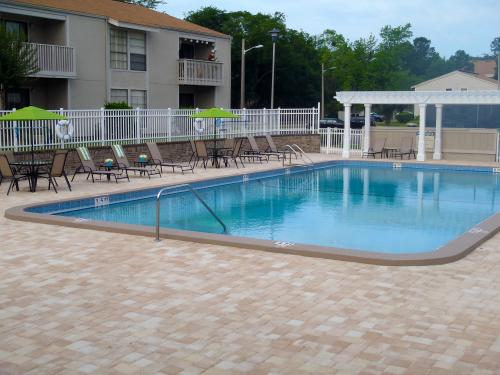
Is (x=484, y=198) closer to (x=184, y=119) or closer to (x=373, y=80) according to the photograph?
(x=184, y=119)

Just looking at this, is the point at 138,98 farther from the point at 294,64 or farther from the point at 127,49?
the point at 294,64

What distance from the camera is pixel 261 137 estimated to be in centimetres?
2652

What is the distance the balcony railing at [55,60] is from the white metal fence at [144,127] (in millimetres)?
5236

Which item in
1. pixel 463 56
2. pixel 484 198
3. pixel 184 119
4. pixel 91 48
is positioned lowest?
pixel 484 198

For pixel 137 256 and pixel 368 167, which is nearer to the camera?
pixel 137 256

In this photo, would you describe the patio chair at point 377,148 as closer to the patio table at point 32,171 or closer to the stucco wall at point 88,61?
the stucco wall at point 88,61

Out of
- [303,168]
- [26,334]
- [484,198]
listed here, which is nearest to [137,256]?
[26,334]

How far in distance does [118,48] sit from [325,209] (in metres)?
17.2

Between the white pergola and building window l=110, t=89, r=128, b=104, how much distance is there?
973 centimetres

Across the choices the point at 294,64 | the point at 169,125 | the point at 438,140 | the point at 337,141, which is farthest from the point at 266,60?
the point at 169,125

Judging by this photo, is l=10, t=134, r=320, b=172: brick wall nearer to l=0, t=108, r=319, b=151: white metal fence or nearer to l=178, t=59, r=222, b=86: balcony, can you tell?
l=0, t=108, r=319, b=151: white metal fence

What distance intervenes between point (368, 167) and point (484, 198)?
7807mm

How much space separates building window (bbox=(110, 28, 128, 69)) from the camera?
28.3m

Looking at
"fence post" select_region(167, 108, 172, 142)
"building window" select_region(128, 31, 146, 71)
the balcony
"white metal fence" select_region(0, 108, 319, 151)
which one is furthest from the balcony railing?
the balcony
